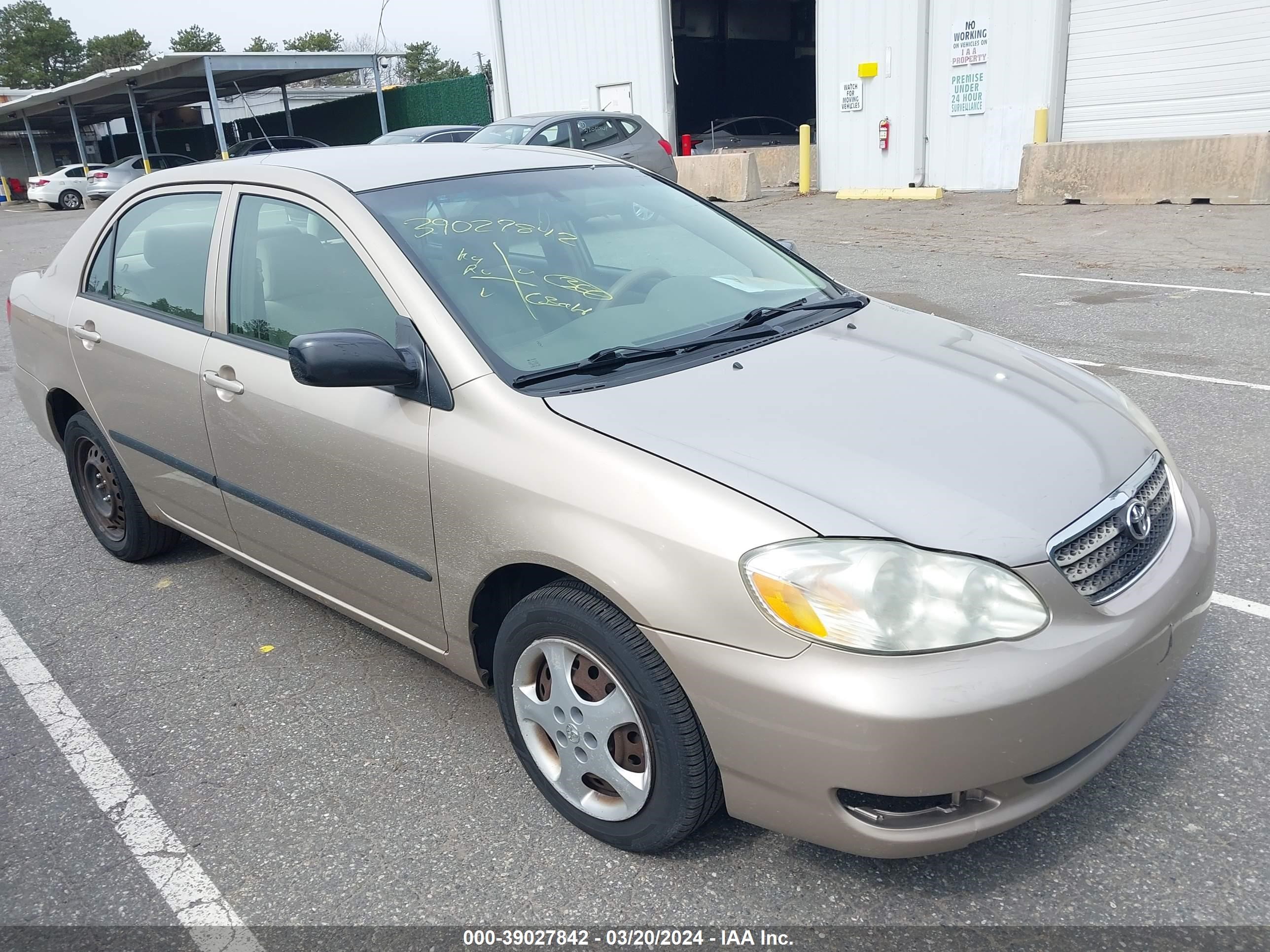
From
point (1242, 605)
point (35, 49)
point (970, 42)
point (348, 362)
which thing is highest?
point (35, 49)

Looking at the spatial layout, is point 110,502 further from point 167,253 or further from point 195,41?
point 195,41

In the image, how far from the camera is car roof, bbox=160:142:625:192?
10.8 feet

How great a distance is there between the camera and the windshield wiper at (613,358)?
107 inches

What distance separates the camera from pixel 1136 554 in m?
2.42

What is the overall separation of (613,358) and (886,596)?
1.07m

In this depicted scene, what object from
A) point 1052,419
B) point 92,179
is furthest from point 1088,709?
point 92,179

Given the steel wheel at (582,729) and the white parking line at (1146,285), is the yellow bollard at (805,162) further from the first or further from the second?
the steel wheel at (582,729)

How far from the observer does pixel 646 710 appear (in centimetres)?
233

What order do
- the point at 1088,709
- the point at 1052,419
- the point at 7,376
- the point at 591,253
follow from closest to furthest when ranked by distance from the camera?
the point at 1088,709 < the point at 1052,419 < the point at 591,253 < the point at 7,376

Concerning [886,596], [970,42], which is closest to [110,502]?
[886,596]

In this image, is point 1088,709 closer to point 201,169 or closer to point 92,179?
point 201,169

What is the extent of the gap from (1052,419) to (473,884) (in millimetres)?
1877

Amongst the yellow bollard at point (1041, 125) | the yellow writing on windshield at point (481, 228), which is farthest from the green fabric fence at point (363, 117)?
the yellow writing on windshield at point (481, 228)

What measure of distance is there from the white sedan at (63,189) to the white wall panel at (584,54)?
49.1 ft
